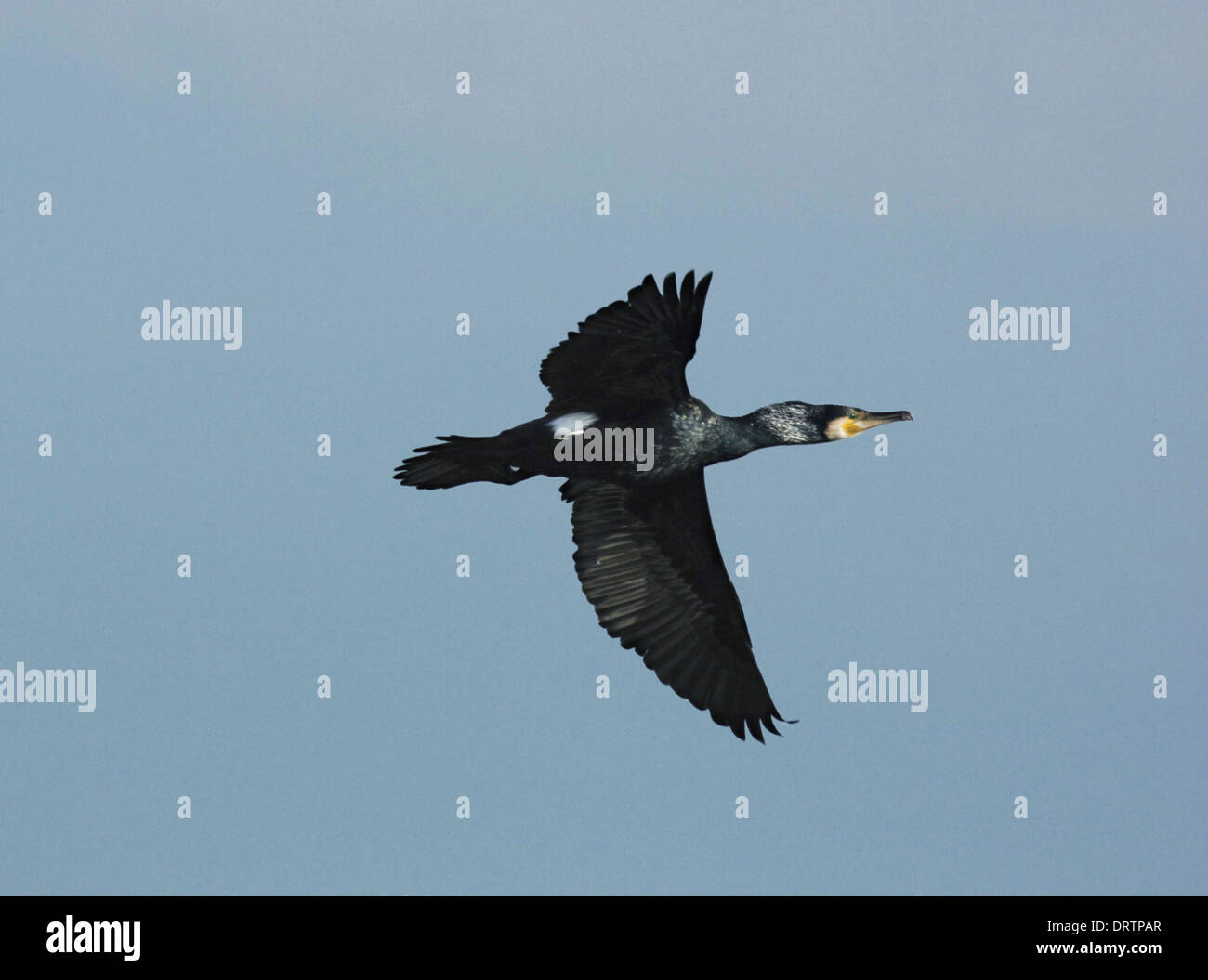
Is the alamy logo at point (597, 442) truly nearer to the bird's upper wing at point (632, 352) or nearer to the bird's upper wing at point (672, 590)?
the bird's upper wing at point (632, 352)

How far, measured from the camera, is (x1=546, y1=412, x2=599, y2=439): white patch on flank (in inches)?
428

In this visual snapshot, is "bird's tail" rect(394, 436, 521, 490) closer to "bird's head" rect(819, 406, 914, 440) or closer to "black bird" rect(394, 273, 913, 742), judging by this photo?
"black bird" rect(394, 273, 913, 742)

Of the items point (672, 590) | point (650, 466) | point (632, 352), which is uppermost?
point (632, 352)

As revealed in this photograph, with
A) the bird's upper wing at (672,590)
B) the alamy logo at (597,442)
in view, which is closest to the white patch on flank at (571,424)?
the alamy logo at (597,442)

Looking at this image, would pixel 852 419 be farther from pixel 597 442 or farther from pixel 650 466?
pixel 597 442

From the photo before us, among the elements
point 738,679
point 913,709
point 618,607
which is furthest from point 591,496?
point 913,709

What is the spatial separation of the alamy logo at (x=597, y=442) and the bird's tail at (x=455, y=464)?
0.36 m

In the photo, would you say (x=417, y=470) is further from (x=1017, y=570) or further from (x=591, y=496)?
(x=1017, y=570)

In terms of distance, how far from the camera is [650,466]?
36.8 ft

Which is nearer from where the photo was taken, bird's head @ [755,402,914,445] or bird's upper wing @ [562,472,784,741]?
bird's head @ [755,402,914,445]

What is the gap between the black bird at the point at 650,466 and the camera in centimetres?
1055

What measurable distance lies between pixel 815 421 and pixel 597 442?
1.55m

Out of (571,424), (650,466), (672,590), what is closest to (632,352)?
(571,424)

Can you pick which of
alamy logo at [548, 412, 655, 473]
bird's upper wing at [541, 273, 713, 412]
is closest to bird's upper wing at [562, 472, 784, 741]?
alamy logo at [548, 412, 655, 473]
